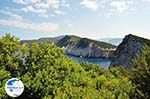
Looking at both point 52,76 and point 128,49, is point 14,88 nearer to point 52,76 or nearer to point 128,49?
point 52,76

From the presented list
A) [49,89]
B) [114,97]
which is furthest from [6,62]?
[114,97]

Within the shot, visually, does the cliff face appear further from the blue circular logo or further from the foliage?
the blue circular logo

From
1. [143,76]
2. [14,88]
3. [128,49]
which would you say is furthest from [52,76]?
[128,49]

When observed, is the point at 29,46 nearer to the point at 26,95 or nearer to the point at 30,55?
the point at 30,55

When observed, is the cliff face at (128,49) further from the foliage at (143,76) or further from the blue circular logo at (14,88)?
the blue circular logo at (14,88)

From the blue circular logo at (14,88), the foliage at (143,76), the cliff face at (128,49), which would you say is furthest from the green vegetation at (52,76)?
the cliff face at (128,49)

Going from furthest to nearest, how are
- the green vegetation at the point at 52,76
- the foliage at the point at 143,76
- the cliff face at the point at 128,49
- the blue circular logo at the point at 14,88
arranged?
the cliff face at the point at 128,49 < the green vegetation at the point at 52,76 < the foliage at the point at 143,76 < the blue circular logo at the point at 14,88

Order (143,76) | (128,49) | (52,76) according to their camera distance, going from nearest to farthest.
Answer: (143,76), (52,76), (128,49)

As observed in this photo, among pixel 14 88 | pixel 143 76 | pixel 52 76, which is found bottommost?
pixel 52 76
